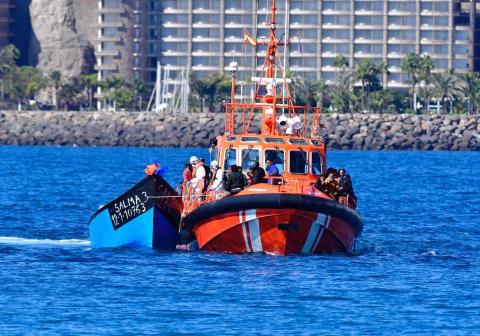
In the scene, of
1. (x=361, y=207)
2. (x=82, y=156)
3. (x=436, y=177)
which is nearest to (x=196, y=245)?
(x=361, y=207)

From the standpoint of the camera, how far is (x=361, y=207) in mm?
71312

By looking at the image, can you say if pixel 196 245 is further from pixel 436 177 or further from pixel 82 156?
pixel 82 156

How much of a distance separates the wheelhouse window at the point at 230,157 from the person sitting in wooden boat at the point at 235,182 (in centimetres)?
257

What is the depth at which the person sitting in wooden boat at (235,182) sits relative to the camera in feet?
139

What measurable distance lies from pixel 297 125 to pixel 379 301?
33.6 ft

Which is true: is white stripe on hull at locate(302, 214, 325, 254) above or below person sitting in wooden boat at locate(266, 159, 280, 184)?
below

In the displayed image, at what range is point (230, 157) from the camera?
1794 inches

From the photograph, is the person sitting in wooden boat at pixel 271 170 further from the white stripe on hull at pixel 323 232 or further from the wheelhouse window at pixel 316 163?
the white stripe on hull at pixel 323 232

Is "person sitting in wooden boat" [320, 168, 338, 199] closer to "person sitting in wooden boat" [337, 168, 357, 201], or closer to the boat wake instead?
"person sitting in wooden boat" [337, 168, 357, 201]

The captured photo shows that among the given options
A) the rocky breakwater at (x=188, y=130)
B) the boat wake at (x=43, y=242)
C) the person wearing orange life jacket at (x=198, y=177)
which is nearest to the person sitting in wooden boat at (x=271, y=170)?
the person wearing orange life jacket at (x=198, y=177)

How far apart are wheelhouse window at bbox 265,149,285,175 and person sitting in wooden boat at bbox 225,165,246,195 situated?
2.21m

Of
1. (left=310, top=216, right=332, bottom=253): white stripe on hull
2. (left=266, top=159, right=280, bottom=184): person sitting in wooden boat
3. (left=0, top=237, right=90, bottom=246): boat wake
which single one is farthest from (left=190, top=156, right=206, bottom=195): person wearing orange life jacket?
(left=0, top=237, right=90, bottom=246): boat wake

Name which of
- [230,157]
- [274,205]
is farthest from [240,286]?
[230,157]

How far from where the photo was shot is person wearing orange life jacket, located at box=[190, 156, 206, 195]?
45031 millimetres
